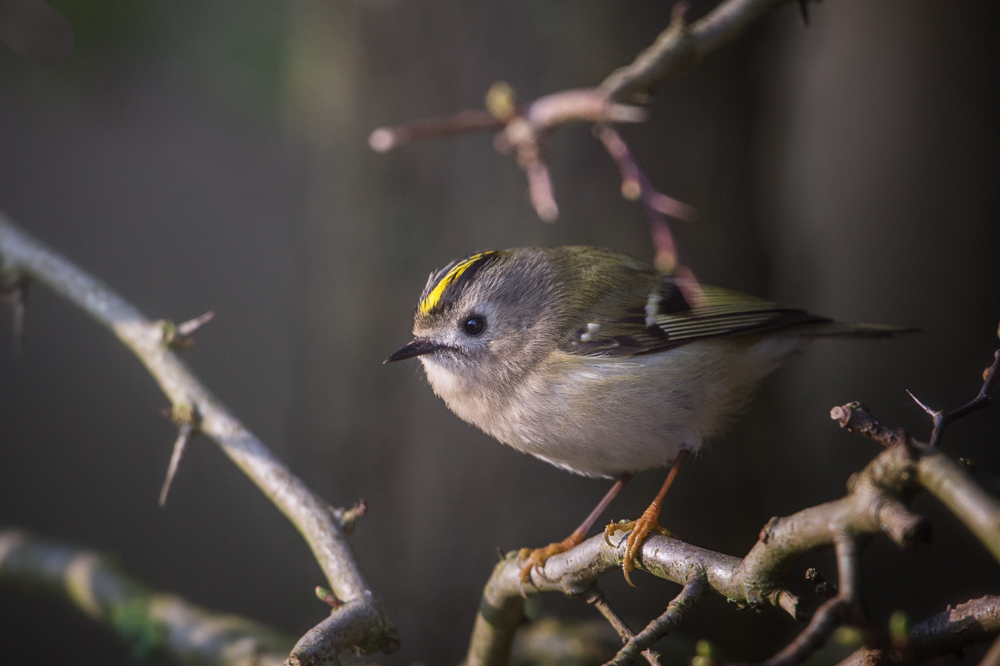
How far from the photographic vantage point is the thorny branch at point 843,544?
1.91ft

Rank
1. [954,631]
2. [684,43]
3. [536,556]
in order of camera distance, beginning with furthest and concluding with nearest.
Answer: [536,556] → [684,43] → [954,631]

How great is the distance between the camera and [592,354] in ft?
5.15

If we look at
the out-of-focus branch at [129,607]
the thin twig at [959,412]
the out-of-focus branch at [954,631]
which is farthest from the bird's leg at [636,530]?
the out-of-focus branch at [129,607]

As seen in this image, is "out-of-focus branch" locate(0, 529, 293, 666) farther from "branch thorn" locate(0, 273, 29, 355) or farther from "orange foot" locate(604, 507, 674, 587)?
"orange foot" locate(604, 507, 674, 587)

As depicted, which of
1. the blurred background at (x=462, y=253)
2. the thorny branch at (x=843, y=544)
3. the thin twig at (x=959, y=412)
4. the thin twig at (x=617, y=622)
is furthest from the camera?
the blurred background at (x=462, y=253)

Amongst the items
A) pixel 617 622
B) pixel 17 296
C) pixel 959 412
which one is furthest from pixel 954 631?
pixel 17 296

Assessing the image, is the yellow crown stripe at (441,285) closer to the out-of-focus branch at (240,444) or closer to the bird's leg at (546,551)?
the out-of-focus branch at (240,444)

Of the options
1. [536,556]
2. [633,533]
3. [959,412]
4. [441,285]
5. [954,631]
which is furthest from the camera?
[441,285]

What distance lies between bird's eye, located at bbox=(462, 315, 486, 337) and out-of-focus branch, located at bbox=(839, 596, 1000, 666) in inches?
38.8

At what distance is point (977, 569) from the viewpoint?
8.73 ft

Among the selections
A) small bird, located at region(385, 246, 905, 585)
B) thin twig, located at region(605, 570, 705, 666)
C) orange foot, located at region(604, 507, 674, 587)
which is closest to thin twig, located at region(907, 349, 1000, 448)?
thin twig, located at region(605, 570, 705, 666)

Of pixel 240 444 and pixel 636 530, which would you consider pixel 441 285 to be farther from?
pixel 636 530

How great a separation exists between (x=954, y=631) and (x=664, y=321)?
3.00 ft

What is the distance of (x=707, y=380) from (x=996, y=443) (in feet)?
5.33
